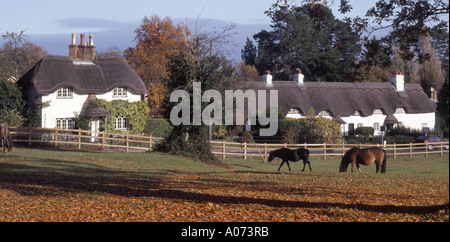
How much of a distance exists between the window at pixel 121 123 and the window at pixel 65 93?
3.79 meters

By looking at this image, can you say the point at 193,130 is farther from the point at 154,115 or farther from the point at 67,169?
the point at 154,115

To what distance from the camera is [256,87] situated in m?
48.0

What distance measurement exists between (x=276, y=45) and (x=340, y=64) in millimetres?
7945

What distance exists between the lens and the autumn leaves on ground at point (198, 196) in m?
9.88

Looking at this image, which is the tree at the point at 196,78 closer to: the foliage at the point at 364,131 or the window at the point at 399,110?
the foliage at the point at 364,131

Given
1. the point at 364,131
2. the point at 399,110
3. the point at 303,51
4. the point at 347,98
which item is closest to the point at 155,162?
the point at 364,131

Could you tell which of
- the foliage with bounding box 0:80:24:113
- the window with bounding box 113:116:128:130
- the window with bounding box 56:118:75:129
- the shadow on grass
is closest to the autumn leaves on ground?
the shadow on grass

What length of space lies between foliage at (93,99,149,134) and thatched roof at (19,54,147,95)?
101 cm

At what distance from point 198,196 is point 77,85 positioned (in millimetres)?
28106

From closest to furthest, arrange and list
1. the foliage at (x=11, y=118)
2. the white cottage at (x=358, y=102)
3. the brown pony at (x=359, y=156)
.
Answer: the brown pony at (x=359, y=156)
the foliage at (x=11, y=118)
the white cottage at (x=358, y=102)

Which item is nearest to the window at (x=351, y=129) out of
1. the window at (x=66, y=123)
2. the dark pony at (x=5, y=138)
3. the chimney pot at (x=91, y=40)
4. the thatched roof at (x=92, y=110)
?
the thatched roof at (x=92, y=110)

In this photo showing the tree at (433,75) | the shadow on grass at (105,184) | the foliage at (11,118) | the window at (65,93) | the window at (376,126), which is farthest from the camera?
the tree at (433,75)
